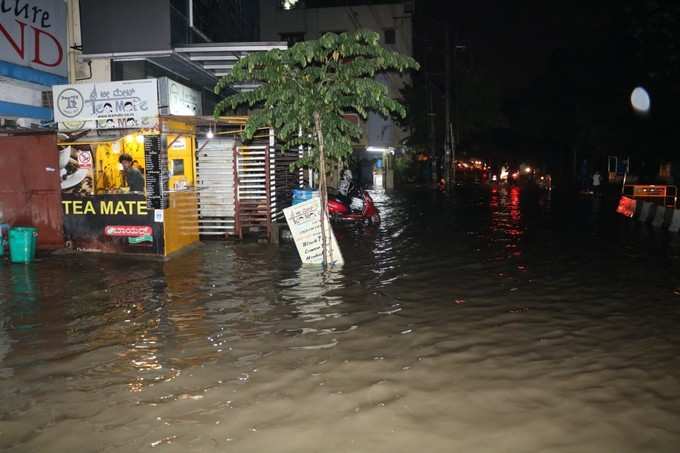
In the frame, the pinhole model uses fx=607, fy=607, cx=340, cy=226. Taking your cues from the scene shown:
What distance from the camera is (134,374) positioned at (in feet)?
20.0

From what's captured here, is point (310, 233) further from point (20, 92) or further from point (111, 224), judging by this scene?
point (20, 92)

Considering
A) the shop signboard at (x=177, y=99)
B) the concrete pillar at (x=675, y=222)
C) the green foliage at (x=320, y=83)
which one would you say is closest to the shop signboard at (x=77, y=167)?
the shop signboard at (x=177, y=99)

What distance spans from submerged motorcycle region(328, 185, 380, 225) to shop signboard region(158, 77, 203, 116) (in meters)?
4.68

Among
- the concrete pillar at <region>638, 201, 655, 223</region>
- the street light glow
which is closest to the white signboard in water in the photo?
the concrete pillar at <region>638, 201, 655, 223</region>

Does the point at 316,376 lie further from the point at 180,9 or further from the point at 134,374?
the point at 180,9

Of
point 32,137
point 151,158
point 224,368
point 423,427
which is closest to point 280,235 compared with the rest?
point 151,158

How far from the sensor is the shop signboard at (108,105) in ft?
39.3

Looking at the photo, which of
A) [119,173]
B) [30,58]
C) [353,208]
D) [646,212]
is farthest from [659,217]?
[30,58]

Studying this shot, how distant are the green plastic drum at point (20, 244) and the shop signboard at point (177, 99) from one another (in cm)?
368

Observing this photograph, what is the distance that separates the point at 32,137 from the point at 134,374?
9082 mm

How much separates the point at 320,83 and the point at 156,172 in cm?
400

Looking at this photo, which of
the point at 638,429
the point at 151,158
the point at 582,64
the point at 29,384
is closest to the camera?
the point at 638,429

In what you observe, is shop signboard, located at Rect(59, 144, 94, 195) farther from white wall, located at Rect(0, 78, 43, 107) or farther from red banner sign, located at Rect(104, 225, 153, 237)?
white wall, located at Rect(0, 78, 43, 107)

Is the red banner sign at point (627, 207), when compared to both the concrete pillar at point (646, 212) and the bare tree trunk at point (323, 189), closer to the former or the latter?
the concrete pillar at point (646, 212)
